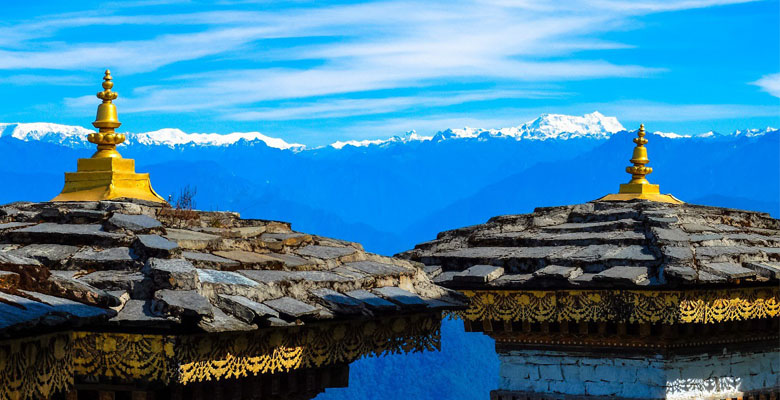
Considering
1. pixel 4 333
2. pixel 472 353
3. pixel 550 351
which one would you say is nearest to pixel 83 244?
pixel 4 333

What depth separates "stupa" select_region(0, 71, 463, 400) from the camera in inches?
221

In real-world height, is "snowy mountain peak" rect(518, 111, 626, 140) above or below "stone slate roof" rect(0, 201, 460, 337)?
above

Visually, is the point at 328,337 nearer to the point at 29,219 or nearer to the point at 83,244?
the point at 83,244

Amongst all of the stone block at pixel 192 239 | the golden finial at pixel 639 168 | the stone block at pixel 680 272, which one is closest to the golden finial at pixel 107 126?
the stone block at pixel 192 239

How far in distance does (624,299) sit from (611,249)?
0.63m

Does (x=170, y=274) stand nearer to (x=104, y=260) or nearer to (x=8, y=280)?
(x=104, y=260)

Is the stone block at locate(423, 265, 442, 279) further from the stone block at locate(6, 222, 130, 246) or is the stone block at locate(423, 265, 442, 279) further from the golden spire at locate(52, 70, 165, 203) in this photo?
the stone block at locate(6, 222, 130, 246)

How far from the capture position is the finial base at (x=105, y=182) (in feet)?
28.4

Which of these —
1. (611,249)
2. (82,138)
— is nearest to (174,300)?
(611,249)

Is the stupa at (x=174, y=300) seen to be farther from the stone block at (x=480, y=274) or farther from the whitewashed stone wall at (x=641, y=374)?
the whitewashed stone wall at (x=641, y=374)

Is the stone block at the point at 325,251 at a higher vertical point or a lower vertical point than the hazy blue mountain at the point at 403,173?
lower

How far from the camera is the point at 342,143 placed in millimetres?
117562

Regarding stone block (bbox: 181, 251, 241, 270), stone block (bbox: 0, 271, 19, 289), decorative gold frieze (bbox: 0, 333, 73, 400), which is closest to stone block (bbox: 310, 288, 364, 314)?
stone block (bbox: 181, 251, 241, 270)

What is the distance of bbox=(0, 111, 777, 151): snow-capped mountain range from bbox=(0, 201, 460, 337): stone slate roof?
77.7 m
